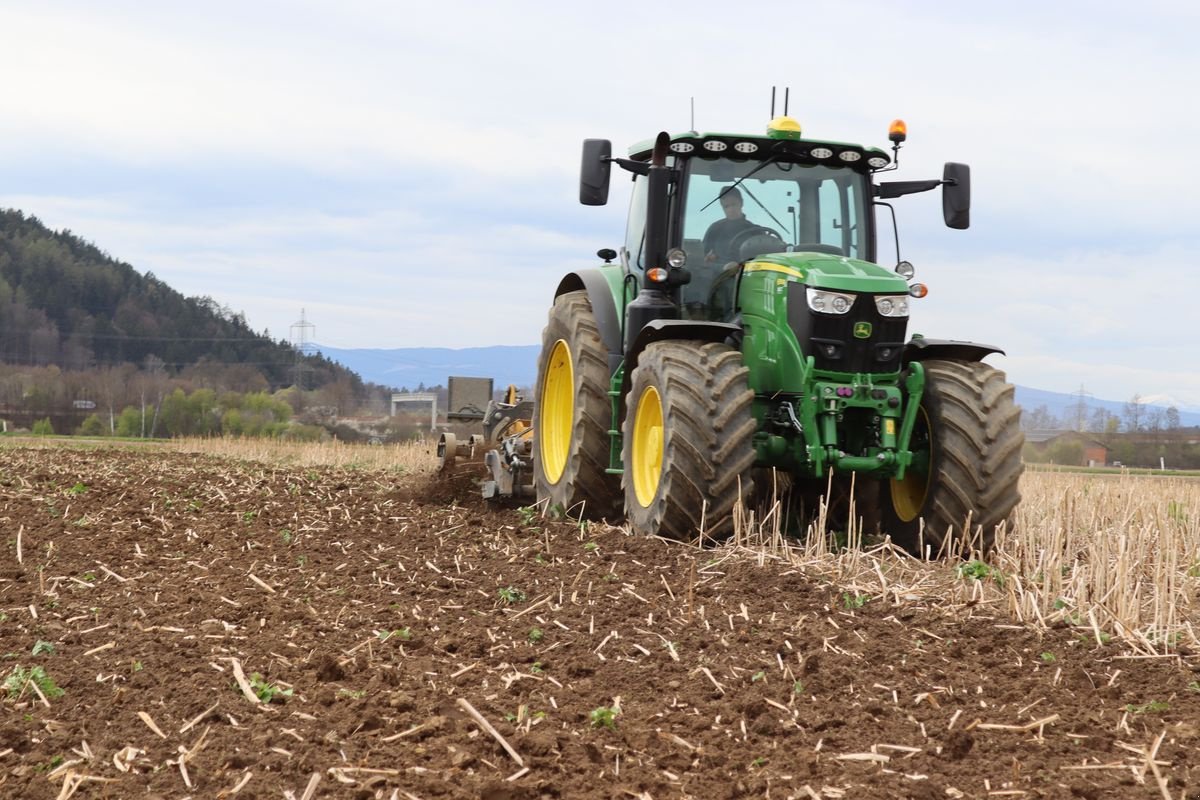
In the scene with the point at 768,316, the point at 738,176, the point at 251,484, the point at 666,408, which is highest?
the point at 738,176

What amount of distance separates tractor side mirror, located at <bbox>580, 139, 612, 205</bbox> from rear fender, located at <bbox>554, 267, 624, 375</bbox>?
110cm

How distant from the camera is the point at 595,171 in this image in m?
8.23

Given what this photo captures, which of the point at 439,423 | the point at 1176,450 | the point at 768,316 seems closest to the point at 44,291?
the point at 1176,450

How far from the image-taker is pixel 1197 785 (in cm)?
364

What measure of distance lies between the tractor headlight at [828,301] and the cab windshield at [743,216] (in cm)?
91

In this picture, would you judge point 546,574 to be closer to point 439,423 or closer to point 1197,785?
point 1197,785

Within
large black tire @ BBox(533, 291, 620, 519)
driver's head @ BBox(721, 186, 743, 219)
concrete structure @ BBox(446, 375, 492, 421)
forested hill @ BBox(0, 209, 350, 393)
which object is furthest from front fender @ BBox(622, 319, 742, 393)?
forested hill @ BBox(0, 209, 350, 393)

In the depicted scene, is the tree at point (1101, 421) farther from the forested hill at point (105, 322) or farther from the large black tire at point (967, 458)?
the forested hill at point (105, 322)

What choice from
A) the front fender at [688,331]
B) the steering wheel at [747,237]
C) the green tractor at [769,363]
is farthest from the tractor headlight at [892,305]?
the steering wheel at [747,237]

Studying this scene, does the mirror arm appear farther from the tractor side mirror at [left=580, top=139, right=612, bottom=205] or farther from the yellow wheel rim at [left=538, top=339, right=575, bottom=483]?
the yellow wheel rim at [left=538, top=339, right=575, bottom=483]

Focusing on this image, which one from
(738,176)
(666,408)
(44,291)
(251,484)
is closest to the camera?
(666,408)

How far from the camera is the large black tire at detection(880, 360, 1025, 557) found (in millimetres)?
7508

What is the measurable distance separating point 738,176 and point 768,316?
1.11 m

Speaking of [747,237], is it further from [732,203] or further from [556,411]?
[556,411]
